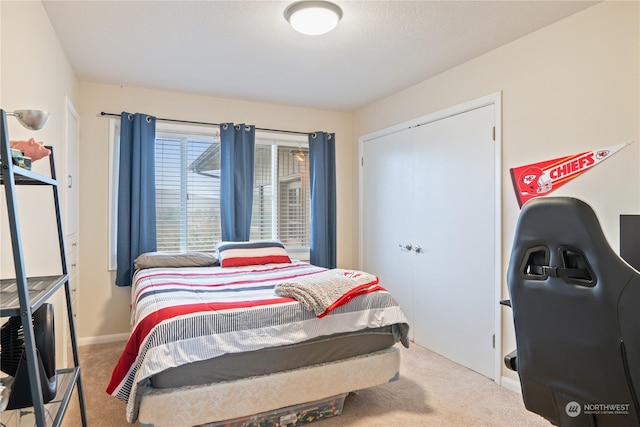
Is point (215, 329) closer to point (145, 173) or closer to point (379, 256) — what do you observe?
point (145, 173)

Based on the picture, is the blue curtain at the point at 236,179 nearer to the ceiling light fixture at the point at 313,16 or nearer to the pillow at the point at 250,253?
the pillow at the point at 250,253

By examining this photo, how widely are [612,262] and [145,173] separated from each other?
360 cm

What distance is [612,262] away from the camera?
45.4 inches

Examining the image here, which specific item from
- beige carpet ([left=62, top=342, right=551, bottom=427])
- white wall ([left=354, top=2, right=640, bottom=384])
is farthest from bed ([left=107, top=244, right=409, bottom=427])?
white wall ([left=354, top=2, right=640, bottom=384])

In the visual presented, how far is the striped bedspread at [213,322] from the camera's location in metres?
1.81

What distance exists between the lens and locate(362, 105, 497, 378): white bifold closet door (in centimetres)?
293

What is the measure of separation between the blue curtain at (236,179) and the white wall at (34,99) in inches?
59.3

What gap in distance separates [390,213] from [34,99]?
305 centimetres

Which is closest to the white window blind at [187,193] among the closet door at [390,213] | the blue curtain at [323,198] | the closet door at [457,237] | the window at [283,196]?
the window at [283,196]

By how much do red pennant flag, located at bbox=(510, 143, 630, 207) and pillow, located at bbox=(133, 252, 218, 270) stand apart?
2.68 meters

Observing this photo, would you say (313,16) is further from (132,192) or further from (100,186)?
(100,186)

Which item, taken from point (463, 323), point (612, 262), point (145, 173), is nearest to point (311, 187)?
point (145, 173)

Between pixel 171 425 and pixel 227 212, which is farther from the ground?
pixel 227 212

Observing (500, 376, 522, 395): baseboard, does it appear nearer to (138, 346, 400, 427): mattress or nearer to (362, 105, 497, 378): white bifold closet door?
(362, 105, 497, 378): white bifold closet door
